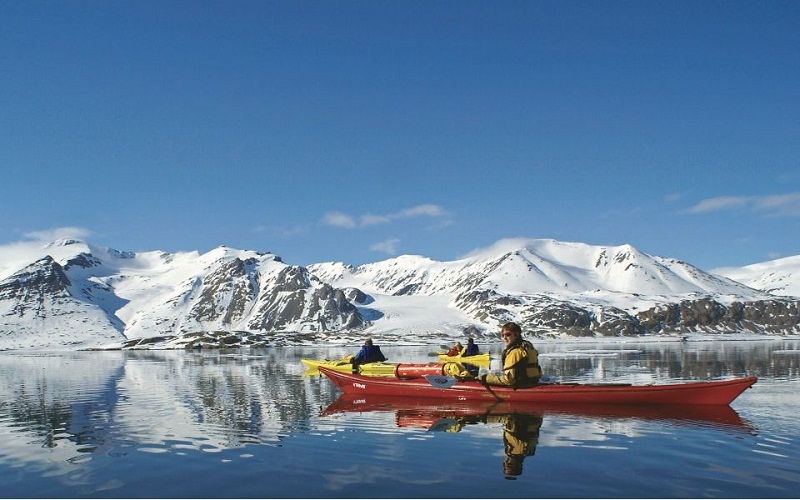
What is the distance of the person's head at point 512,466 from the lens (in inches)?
571

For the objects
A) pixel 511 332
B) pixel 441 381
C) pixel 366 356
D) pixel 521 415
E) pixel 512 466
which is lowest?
pixel 521 415

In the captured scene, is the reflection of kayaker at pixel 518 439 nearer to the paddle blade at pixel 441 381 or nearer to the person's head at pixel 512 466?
the person's head at pixel 512 466

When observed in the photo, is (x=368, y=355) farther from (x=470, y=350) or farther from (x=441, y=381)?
(x=470, y=350)

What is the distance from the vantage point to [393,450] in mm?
17500

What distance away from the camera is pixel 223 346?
171250 millimetres

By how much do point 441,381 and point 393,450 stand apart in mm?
11112

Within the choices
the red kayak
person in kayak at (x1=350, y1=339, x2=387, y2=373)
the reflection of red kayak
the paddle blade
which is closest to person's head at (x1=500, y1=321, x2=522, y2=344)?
the red kayak

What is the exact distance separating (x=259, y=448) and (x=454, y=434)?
6196 millimetres

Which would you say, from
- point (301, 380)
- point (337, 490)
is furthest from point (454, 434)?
point (301, 380)

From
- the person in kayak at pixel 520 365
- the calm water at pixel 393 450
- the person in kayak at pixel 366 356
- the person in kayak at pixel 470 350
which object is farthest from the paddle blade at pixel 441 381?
the person in kayak at pixel 470 350

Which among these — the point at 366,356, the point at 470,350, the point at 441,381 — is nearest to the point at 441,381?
the point at 441,381

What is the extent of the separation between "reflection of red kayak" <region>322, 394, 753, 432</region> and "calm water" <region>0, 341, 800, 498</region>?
11cm

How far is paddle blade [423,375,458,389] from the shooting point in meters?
28.2

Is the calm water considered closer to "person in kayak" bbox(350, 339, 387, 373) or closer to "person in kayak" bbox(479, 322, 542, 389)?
"person in kayak" bbox(479, 322, 542, 389)
